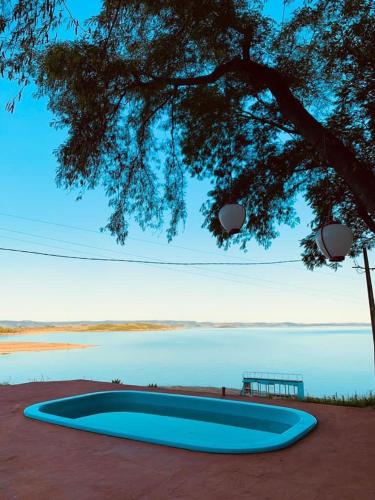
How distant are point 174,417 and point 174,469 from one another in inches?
140

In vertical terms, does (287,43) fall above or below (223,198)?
above

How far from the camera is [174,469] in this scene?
3666mm

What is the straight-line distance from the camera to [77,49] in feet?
13.4

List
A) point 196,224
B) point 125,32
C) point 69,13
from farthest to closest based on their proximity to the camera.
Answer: point 196,224, point 125,32, point 69,13

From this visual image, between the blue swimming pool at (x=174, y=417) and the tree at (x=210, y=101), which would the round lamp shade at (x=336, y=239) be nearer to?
the tree at (x=210, y=101)

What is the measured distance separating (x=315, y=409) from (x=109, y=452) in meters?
3.48

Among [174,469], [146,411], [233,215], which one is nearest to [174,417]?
[146,411]

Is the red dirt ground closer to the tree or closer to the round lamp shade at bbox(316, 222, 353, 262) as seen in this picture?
the round lamp shade at bbox(316, 222, 353, 262)

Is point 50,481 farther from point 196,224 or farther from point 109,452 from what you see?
point 196,224

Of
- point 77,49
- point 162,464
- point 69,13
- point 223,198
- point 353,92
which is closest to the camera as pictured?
point 69,13

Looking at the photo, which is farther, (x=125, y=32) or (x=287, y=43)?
(x=287, y=43)

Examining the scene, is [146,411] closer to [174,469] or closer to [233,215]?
[174,469]

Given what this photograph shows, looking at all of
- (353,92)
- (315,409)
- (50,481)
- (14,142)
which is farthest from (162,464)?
(14,142)

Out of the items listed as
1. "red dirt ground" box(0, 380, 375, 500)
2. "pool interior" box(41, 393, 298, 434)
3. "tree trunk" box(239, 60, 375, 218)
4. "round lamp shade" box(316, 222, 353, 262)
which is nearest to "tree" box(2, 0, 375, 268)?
"tree trunk" box(239, 60, 375, 218)
